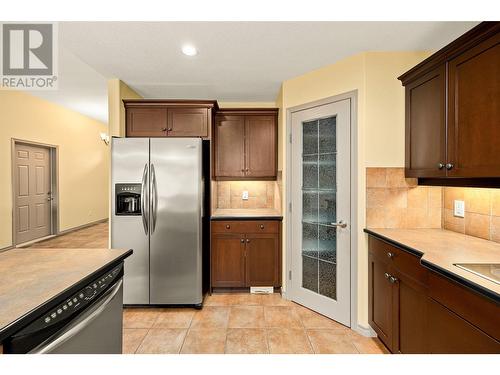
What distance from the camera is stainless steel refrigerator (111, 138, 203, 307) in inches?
109

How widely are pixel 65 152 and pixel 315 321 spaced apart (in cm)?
616

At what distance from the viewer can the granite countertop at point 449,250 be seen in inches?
45.9

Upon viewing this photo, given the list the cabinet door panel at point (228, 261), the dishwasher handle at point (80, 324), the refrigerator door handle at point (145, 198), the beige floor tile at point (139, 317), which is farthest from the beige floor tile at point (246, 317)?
the dishwasher handle at point (80, 324)

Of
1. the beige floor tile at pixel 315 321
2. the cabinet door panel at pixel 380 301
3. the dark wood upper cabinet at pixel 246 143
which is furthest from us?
the dark wood upper cabinet at pixel 246 143

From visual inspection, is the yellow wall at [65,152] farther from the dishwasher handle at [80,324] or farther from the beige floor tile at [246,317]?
the dishwasher handle at [80,324]

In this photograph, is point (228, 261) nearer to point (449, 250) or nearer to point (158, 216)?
point (158, 216)

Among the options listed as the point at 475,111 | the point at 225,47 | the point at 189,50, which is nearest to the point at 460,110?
the point at 475,111

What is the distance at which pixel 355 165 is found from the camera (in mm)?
2391

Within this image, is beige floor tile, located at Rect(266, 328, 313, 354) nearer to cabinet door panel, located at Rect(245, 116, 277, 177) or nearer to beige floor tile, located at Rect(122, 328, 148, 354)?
beige floor tile, located at Rect(122, 328, 148, 354)

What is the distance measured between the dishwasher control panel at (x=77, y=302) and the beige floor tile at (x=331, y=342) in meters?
1.64

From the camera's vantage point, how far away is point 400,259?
1.78 metres

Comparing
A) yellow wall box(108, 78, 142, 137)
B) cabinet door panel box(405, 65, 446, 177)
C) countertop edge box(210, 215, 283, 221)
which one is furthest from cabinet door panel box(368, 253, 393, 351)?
yellow wall box(108, 78, 142, 137)

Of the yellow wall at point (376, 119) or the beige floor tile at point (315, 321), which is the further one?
the beige floor tile at point (315, 321)

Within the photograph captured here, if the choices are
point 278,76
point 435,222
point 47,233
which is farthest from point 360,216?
point 47,233
